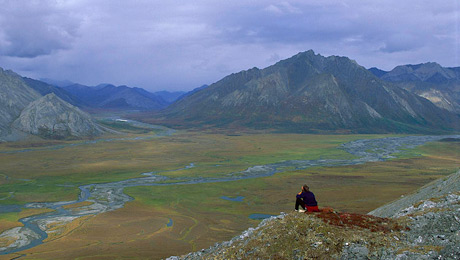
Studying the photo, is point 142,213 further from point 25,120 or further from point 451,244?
point 25,120

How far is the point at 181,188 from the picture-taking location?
85812 millimetres

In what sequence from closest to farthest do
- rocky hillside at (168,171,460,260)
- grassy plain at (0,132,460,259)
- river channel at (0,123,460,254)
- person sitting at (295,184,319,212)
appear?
rocky hillside at (168,171,460,260) < person sitting at (295,184,319,212) < grassy plain at (0,132,460,259) < river channel at (0,123,460,254)

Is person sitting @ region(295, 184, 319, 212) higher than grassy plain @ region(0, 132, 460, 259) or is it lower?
higher

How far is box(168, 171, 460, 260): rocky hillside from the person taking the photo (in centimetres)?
2094

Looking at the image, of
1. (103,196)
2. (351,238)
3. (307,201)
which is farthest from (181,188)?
(351,238)

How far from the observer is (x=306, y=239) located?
22.5 m

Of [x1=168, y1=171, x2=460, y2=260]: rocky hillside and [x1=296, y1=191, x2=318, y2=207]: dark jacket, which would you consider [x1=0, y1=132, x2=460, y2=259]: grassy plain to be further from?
[x1=296, y1=191, x2=318, y2=207]: dark jacket

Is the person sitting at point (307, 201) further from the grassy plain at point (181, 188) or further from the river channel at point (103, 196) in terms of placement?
the river channel at point (103, 196)

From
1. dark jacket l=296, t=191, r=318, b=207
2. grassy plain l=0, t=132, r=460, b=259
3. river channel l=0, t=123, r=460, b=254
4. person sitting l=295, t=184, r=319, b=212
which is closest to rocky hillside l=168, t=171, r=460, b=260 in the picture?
person sitting l=295, t=184, r=319, b=212

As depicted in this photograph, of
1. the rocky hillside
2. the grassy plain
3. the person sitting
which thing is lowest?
the grassy plain

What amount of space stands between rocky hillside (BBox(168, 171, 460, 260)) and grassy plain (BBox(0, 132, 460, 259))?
2389cm

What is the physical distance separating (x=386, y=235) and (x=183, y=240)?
3276 cm

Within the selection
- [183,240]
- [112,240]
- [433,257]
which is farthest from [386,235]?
[112,240]

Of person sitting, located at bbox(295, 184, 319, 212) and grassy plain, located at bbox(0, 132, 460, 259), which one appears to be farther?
grassy plain, located at bbox(0, 132, 460, 259)
